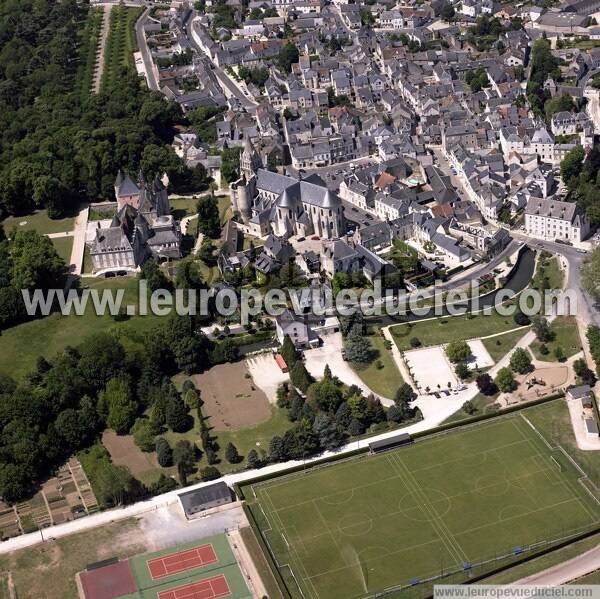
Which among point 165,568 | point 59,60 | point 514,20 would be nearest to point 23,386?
point 165,568

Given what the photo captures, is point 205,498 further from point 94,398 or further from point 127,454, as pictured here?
point 94,398

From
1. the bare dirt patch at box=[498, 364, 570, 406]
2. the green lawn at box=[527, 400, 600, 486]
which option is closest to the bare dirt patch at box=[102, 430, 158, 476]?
the bare dirt patch at box=[498, 364, 570, 406]

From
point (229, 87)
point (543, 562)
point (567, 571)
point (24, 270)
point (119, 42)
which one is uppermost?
→ point (567, 571)

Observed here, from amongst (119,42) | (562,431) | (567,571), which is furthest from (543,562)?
(119,42)

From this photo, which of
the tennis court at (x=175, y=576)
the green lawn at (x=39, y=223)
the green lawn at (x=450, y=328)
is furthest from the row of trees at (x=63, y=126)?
the tennis court at (x=175, y=576)

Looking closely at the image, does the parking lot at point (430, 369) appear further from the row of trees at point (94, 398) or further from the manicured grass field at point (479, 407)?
the row of trees at point (94, 398)

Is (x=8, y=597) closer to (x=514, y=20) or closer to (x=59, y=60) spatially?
(x=59, y=60)

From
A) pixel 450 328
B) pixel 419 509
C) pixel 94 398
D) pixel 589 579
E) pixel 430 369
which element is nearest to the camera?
pixel 589 579
